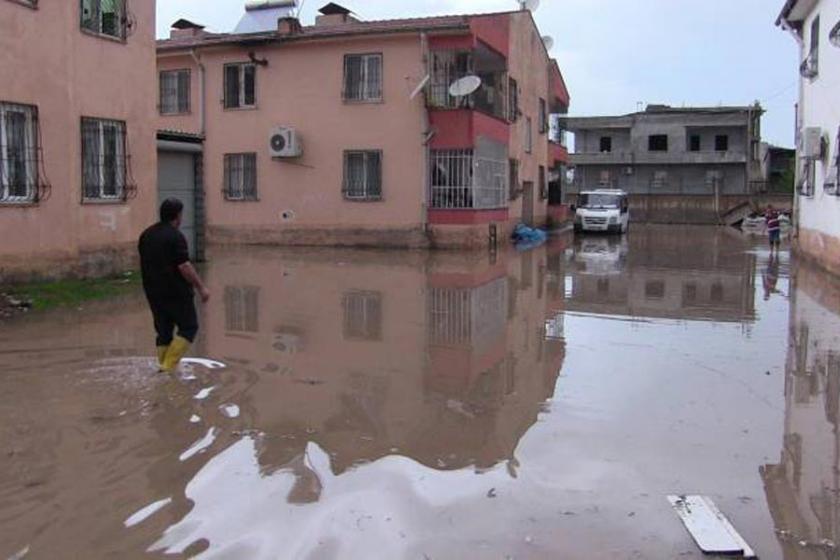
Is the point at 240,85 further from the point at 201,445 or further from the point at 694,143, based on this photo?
the point at 694,143

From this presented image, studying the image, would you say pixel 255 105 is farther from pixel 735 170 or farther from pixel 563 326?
pixel 735 170

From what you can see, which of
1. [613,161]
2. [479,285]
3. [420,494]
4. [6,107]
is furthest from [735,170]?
[420,494]

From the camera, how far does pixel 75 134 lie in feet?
43.2

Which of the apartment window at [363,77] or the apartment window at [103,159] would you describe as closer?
the apartment window at [103,159]

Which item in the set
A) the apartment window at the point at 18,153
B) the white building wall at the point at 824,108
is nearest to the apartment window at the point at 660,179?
the white building wall at the point at 824,108

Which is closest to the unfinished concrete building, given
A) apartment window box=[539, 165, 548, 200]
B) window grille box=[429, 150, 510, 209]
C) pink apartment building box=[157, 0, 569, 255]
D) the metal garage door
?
apartment window box=[539, 165, 548, 200]

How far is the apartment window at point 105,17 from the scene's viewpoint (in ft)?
45.0

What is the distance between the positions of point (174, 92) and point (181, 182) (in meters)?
10.5

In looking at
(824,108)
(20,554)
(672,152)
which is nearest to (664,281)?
(824,108)

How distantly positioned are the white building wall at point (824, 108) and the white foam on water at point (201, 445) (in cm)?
1503

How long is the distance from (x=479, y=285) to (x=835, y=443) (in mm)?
9902

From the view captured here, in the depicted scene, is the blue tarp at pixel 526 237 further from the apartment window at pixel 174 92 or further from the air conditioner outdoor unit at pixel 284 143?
the apartment window at pixel 174 92

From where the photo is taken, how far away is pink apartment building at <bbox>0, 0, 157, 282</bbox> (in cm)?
1195

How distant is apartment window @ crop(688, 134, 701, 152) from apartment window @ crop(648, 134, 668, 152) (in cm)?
171
